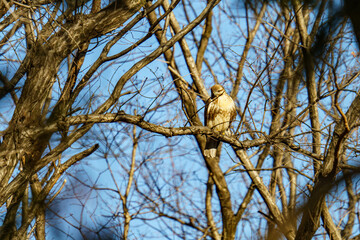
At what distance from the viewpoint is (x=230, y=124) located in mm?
6766

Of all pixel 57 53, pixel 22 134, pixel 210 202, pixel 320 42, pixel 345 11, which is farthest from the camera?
pixel 210 202

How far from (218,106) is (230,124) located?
45 cm

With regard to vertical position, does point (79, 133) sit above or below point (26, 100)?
below

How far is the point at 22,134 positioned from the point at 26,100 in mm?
663

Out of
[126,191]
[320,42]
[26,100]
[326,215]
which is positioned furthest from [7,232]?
[126,191]

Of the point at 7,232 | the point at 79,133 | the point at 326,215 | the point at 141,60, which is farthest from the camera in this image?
the point at 326,215

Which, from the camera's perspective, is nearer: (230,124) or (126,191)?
(230,124)

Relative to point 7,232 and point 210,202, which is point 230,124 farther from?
point 7,232

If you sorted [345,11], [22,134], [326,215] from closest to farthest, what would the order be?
1. [345,11]
2. [22,134]
3. [326,215]

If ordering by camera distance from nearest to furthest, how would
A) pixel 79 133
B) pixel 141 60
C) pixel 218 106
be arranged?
pixel 79 133
pixel 141 60
pixel 218 106

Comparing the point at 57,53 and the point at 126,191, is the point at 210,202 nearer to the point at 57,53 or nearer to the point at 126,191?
the point at 126,191

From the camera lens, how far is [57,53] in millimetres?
3584

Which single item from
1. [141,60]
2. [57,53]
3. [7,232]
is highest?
[141,60]

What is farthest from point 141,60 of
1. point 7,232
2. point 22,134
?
point 7,232
